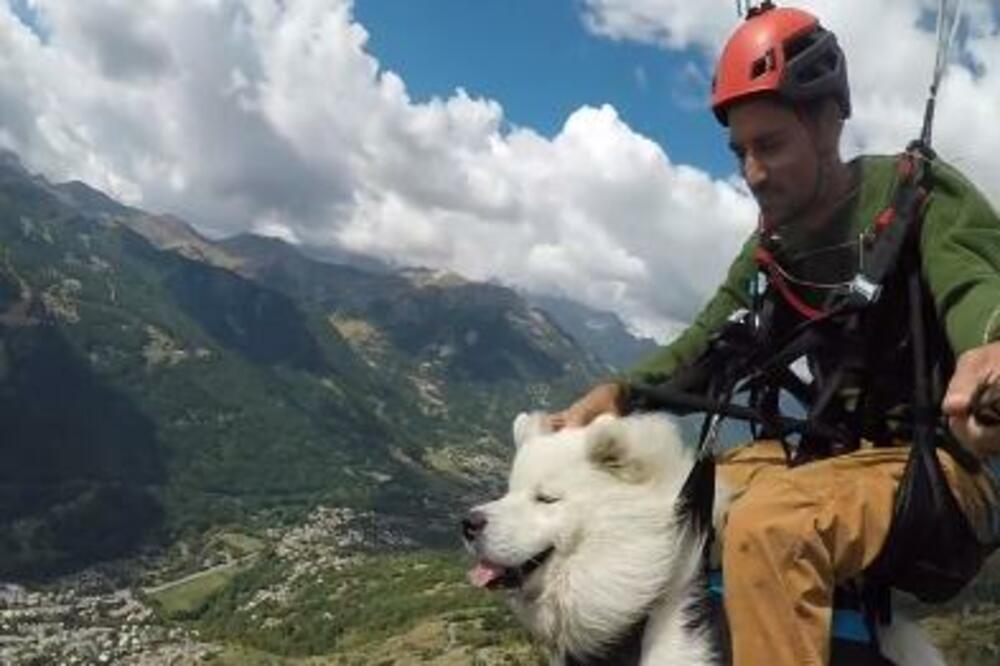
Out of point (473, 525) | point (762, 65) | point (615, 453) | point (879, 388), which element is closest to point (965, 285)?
point (879, 388)

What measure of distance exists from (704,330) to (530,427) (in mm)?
1211

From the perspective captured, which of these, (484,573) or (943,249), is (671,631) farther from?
(943,249)

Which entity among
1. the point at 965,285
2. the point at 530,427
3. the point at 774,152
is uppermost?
the point at 774,152

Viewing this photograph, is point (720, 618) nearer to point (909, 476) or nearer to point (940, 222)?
point (909, 476)

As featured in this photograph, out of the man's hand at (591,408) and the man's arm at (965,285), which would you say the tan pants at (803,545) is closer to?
the man's arm at (965,285)

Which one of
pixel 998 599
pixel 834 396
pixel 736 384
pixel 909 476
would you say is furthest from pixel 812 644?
pixel 998 599

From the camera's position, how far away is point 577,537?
5996mm

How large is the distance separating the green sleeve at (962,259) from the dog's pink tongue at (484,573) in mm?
2353

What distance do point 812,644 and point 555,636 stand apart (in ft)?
4.35

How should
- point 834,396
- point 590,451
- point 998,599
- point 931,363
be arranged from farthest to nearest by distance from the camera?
point 998,599 < point 590,451 < point 834,396 < point 931,363

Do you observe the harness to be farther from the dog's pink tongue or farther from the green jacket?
the dog's pink tongue

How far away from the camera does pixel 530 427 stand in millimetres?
7203

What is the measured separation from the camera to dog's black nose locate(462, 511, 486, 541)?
618 cm

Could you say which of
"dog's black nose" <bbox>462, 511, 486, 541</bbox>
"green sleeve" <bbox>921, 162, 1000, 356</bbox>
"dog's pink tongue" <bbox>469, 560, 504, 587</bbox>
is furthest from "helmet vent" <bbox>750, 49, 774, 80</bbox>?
"dog's pink tongue" <bbox>469, 560, 504, 587</bbox>
